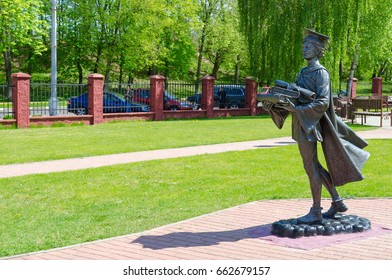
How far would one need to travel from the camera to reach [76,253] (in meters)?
7.07

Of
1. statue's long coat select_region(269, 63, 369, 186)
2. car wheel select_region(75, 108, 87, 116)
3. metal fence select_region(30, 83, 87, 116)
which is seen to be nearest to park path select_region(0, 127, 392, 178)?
statue's long coat select_region(269, 63, 369, 186)

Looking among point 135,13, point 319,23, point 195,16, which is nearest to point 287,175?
point 319,23

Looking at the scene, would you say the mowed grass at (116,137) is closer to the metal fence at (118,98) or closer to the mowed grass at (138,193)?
the metal fence at (118,98)

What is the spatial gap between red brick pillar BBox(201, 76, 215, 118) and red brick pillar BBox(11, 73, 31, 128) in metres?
10.1

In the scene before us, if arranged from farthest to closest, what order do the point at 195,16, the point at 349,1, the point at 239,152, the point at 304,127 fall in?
1. the point at 195,16
2. the point at 349,1
3. the point at 239,152
4. the point at 304,127

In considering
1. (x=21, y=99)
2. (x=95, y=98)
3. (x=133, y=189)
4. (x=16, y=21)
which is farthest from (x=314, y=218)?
(x=16, y=21)

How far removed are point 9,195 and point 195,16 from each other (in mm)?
37849

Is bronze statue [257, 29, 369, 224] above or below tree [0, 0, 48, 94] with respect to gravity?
below

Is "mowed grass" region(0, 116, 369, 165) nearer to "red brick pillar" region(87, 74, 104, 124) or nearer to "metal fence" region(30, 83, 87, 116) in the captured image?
"red brick pillar" region(87, 74, 104, 124)

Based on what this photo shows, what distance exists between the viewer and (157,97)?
102ft

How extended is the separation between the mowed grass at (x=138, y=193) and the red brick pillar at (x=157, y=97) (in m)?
15.1

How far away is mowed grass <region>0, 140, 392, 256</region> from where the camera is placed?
27.3 feet

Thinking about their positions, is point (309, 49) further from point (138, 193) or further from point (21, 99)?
point (21, 99)

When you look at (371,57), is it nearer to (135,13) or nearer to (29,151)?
(135,13)
